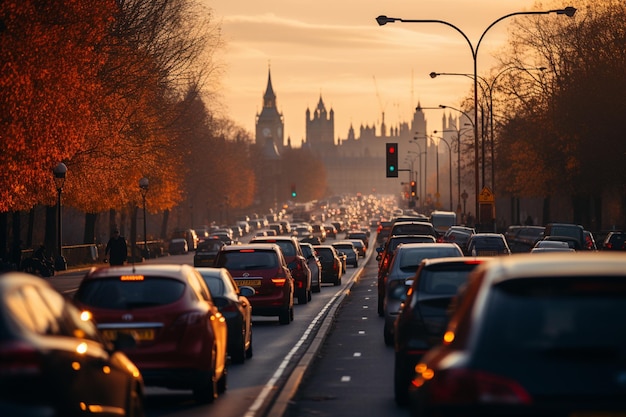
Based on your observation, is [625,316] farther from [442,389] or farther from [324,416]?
[324,416]

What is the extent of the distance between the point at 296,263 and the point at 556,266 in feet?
95.6

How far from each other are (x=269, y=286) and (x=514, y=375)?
21973mm

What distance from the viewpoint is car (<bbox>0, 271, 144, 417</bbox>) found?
759cm

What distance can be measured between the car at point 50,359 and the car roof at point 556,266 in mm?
2327

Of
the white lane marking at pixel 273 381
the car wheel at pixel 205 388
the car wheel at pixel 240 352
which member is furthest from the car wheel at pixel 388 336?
the car wheel at pixel 205 388

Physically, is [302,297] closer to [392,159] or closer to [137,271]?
[137,271]

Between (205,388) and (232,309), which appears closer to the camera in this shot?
(205,388)

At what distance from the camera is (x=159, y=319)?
15.1 metres

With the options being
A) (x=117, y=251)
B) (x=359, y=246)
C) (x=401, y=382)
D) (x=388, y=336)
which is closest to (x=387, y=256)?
(x=388, y=336)

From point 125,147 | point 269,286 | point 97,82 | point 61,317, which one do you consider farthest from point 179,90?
point 61,317

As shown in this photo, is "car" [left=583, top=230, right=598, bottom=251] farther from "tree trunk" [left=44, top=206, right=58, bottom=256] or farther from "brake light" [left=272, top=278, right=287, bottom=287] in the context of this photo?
"brake light" [left=272, top=278, right=287, bottom=287]

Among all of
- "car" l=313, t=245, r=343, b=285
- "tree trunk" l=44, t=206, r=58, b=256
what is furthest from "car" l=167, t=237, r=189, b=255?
"car" l=313, t=245, r=343, b=285

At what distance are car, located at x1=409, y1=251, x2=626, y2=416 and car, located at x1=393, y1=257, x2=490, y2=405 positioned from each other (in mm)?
6885

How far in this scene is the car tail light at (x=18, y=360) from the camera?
297 inches
